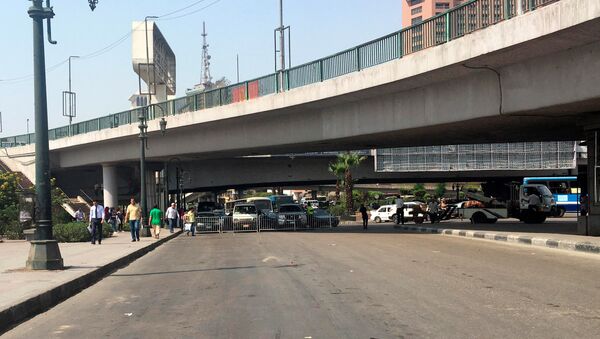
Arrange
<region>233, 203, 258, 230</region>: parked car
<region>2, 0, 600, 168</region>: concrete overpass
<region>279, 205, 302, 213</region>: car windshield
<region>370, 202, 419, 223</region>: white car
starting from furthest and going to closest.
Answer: <region>370, 202, 419, 223</region>: white car < <region>279, 205, 302, 213</region>: car windshield < <region>233, 203, 258, 230</region>: parked car < <region>2, 0, 600, 168</region>: concrete overpass

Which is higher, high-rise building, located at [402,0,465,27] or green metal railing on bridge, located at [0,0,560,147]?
high-rise building, located at [402,0,465,27]

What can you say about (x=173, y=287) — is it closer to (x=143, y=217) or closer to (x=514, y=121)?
(x=514, y=121)

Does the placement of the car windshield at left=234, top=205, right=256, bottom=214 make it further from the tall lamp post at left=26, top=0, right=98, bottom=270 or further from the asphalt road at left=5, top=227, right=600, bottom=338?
the tall lamp post at left=26, top=0, right=98, bottom=270

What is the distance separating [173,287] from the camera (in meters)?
11.9

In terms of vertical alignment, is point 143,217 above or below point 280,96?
below

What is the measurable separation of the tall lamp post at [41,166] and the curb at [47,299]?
1102 millimetres

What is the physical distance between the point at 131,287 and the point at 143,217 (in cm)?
2105

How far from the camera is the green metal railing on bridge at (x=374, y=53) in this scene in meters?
18.8

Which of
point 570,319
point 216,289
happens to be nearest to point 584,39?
point 570,319

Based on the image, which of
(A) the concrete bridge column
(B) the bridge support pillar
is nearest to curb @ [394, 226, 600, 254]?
(B) the bridge support pillar

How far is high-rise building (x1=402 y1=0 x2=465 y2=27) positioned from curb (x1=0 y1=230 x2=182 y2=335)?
10043cm

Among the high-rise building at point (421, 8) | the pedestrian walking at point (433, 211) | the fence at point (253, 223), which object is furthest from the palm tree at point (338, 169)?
the high-rise building at point (421, 8)

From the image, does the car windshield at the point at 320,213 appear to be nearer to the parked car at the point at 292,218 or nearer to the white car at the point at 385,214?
the parked car at the point at 292,218

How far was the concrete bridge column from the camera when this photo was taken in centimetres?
4741
